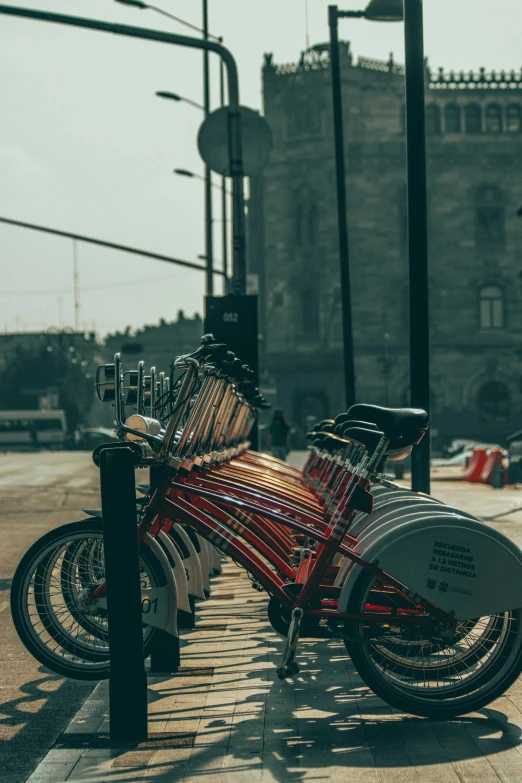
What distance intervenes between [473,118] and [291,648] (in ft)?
211

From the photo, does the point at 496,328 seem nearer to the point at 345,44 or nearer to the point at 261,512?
the point at 345,44

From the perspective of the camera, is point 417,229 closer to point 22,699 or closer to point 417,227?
point 417,227

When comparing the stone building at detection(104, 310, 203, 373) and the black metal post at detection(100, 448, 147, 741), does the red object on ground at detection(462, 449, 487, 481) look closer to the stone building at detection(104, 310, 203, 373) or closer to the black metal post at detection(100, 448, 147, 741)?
the black metal post at detection(100, 448, 147, 741)

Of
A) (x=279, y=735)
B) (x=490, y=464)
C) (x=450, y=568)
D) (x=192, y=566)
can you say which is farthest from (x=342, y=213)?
(x=279, y=735)

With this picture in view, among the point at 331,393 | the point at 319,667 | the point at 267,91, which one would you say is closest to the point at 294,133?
the point at 267,91

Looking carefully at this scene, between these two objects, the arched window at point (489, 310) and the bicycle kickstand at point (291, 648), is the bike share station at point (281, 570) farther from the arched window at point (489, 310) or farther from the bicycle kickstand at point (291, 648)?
the arched window at point (489, 310)

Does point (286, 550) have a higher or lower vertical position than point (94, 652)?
higher

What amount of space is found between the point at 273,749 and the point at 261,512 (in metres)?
1.19

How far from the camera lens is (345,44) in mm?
67188

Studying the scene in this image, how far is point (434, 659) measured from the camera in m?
5.24

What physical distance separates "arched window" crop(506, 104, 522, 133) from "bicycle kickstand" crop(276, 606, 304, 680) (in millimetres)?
64177

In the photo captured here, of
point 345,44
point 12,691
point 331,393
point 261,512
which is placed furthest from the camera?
point 345,44

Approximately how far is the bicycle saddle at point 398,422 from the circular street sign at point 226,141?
8.10m

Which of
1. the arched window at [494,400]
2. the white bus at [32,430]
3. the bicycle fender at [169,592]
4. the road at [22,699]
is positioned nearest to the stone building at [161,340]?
the white bus at [32,430]
